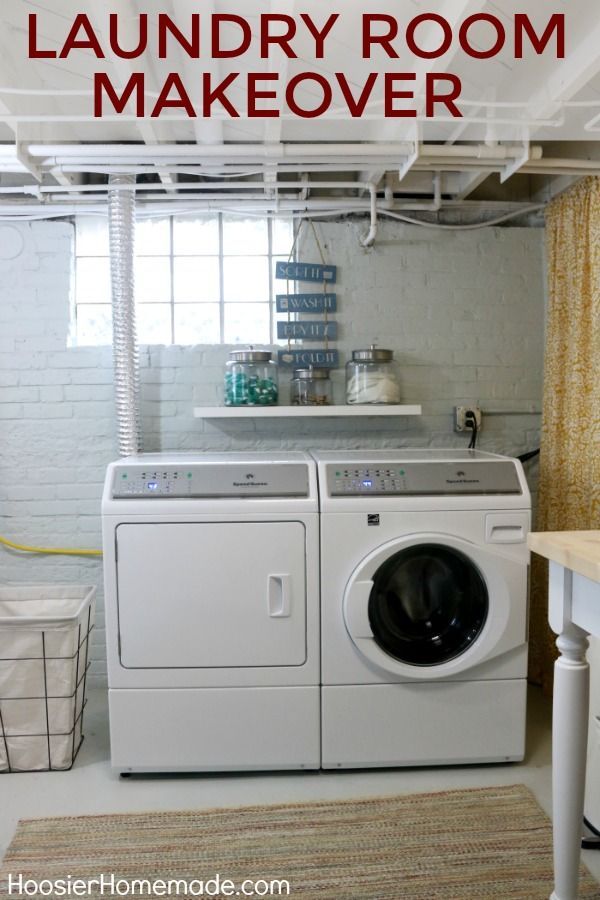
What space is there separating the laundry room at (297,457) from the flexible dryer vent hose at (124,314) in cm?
1

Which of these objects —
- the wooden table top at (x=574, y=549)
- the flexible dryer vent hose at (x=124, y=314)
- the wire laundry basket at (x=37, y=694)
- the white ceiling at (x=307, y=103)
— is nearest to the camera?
the wooden table top at (x=574, y=549)

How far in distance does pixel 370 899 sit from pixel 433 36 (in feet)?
7.42

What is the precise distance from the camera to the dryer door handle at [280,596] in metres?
2.46

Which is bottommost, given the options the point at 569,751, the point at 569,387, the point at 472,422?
the point at 569,751

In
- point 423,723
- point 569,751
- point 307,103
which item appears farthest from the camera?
point 423,723

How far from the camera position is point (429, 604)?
254cm

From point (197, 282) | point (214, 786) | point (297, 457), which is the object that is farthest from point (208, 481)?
point (197, 282)

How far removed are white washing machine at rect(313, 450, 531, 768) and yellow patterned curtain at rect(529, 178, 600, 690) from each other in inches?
16.6

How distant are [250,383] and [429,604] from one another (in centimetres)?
115

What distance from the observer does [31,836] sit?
2.15 meters

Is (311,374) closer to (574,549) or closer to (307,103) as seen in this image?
(307,103)

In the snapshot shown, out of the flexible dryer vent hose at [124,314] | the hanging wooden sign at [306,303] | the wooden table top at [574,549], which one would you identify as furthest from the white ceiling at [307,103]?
the wooden table top at [574,549]

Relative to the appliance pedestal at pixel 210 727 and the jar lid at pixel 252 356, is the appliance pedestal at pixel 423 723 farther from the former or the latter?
the jar lid at pixel 252 356

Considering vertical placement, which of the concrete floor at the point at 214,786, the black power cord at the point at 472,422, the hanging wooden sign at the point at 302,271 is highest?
the hanging wooden sign at the point at 302,271
